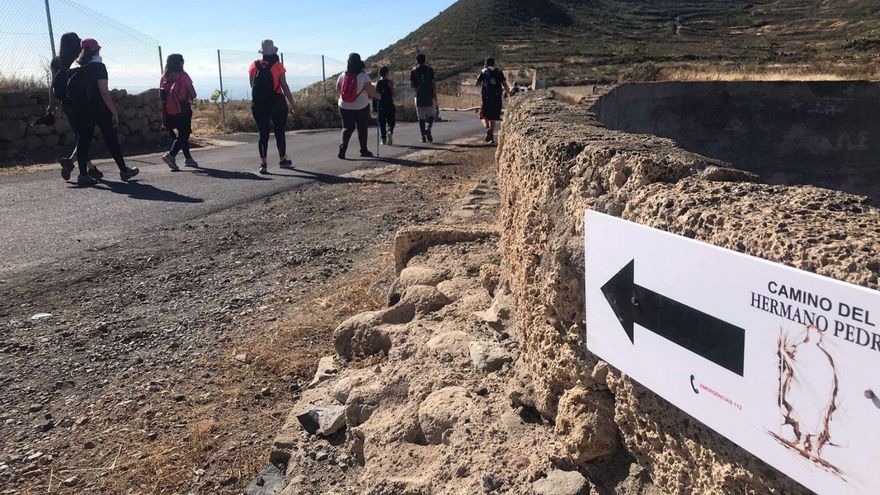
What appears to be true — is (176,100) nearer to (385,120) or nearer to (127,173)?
(127,173)

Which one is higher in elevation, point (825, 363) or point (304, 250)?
point (825, 363)

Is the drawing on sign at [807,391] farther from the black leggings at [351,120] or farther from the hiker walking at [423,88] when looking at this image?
the hiker walking at [423,88]

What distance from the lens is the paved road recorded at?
651 cm

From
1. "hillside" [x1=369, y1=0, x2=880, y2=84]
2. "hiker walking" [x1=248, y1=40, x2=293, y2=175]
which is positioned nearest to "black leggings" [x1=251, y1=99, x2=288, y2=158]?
"hiker walking" [x1=248, y1=40, x2=293, y2=175]

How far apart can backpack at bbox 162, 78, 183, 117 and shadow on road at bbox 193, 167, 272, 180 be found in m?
0.92

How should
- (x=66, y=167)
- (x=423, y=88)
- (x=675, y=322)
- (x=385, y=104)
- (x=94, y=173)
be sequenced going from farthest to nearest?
(x=423, y=88) < (x=385, y=104) < (x=94, y=173) < (x=66, y=167) < (x=675, y=322)

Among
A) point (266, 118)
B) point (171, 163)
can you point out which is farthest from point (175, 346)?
point (171, 163)

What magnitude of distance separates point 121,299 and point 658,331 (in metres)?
4.49

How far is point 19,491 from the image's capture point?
314 cm

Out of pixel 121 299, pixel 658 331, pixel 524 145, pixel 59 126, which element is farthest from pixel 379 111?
Answer: pixel 658 331

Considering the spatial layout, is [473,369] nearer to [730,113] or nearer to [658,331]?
[658,331]

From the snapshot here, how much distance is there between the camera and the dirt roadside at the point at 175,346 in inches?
134

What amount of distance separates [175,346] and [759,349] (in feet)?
12.9

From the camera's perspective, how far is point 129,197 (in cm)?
841
